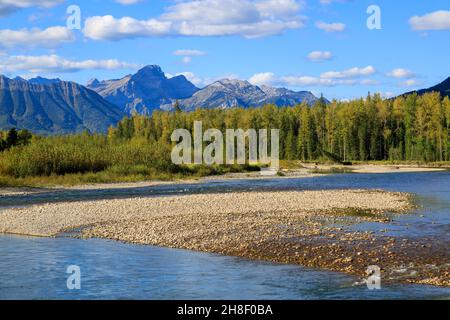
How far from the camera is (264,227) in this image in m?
30.1

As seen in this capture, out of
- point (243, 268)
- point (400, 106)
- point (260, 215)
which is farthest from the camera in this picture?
point (400, 106)

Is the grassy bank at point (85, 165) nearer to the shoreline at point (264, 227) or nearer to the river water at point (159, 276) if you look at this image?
the shoreline at point (264, 227)

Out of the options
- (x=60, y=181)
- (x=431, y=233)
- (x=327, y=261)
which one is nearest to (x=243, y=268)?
(x=327, y=261)

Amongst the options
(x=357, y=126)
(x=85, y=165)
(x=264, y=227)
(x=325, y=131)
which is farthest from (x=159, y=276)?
(x=325, y=131)

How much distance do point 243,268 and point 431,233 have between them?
1076 centimetres

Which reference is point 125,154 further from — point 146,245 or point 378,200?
point 146,245

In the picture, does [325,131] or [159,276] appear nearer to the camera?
[159,276]

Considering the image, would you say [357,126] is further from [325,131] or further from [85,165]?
[85,165]

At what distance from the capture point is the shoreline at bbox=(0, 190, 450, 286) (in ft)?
73.9

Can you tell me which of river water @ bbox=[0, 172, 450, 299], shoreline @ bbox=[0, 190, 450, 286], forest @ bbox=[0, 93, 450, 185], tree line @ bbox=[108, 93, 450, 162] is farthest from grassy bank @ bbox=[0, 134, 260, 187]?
tree line @ bbox=[108, 93, 450, 162]

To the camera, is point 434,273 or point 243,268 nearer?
point 434,273

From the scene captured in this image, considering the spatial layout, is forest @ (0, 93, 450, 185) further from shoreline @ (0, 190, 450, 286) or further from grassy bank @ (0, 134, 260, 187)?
shoreline @ (0, 190, 450, 286)

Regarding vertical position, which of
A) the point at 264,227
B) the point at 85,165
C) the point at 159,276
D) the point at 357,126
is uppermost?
the point at 357,126

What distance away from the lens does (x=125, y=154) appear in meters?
85.6
